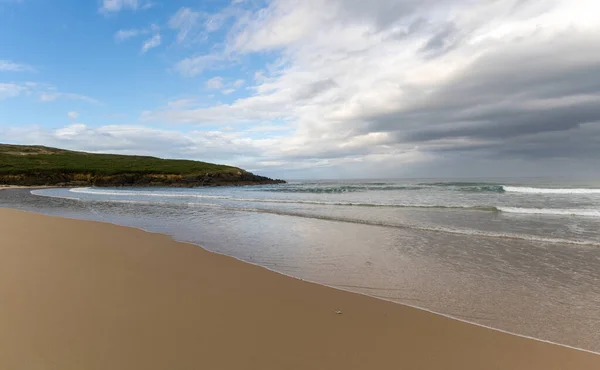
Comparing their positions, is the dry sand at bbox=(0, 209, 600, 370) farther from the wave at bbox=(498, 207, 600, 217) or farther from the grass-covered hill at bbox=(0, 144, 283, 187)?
the grass-covered hill at bbox=(0, 144, 283, 187)

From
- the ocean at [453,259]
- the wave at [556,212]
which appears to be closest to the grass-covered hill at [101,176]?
the ocean at [453,259]

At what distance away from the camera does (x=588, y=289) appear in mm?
5211

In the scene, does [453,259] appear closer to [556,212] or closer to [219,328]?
[219,328]

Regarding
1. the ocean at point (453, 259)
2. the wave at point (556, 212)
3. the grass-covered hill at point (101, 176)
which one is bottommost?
the ocean at point (453, 259)

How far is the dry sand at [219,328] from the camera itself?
2791 millimetres

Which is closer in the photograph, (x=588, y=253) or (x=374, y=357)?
(x=374, y=357)

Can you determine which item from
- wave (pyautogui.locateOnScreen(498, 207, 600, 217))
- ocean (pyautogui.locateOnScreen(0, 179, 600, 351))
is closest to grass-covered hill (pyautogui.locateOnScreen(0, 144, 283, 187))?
ocean (pyautogui.locateOnScreen(0, 179, 600, 351))

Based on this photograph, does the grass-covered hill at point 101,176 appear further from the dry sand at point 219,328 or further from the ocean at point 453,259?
the dry sand at point 219,328

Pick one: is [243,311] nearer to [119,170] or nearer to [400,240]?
[400,240]

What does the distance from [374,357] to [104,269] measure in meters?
4.98

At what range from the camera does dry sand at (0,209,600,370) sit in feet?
9.16

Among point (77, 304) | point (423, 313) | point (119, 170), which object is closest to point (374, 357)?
point (423, 313)

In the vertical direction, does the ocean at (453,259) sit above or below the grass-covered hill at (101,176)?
below

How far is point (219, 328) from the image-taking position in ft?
11.0
